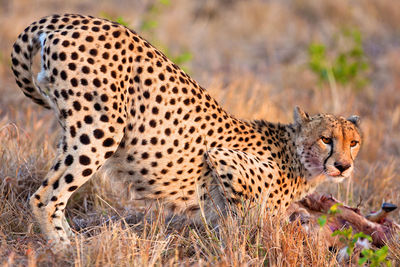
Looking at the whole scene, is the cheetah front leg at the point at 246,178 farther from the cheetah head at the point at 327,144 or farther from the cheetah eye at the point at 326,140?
the cheetah eye at the point at 326,140

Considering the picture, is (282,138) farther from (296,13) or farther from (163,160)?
(296,13)

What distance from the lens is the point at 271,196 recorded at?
13.0 feet

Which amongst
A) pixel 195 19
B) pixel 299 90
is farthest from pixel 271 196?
pixel 195 19

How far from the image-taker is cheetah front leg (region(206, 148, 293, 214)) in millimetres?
3822

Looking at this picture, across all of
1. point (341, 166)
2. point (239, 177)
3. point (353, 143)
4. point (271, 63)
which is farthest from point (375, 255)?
point (271, 63)

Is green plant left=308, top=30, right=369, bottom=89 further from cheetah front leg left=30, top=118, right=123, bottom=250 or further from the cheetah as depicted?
cheetah front leg left=30, top=118, right=123, bottom=250

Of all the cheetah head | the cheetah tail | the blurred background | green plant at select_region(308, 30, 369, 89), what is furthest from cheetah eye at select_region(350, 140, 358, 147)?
green plant at select_region(308, 30, 369, 89)

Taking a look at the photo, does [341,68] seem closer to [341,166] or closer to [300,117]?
[300,117]

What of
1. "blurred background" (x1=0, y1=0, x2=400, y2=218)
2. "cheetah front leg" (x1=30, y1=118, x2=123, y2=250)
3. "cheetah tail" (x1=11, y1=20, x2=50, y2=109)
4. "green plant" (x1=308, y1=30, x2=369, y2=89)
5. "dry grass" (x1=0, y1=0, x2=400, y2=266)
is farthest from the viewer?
"green plant" (x1=308, y1=30, x2=369, y2=89)

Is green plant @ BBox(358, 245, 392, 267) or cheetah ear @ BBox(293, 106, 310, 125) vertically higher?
cheetah ear @ BBox(293, 106, 310, 125)

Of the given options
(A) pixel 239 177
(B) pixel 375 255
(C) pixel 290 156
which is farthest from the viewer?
(C) pixel 290 156

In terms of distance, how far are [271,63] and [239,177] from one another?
19.9ft

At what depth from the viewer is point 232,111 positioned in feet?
20.2

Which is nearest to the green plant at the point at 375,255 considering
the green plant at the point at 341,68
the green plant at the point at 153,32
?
the green plant at the point at 153,32
